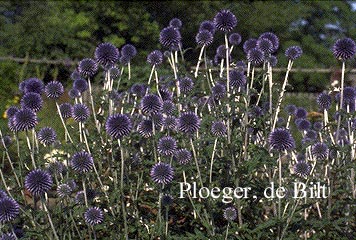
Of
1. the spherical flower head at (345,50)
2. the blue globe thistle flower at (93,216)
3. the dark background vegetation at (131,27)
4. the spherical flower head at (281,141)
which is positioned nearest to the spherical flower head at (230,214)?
the spherical flower head at (281,141)

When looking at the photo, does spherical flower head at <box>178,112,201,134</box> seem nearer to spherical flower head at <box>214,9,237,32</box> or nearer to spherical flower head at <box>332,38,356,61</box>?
spherical flower head at <box>214,9,237,32</box>

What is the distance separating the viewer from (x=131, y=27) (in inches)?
953

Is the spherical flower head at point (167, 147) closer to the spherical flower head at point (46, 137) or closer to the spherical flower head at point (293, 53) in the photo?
the spherical flower head at point (46, 137)

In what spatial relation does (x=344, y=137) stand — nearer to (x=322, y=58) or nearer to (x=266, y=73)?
(x=266, y=73)

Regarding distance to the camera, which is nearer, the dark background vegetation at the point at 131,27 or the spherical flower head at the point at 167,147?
the spherical flower head at the point at 167,147

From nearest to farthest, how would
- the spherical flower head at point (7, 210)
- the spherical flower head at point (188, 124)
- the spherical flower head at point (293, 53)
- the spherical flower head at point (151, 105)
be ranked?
1. the spherical flower head at point (7, 210)
2. the spherical flower head at point (188, 124)
3. the spherical flower head at point (151, 105)
4. the spherical flower head at point (293, 53)

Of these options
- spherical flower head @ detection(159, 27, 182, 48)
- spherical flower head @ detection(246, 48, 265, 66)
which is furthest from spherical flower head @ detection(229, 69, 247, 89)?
spherical flower head @ detection(159, 27, 182, 48)

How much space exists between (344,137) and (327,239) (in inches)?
51.7

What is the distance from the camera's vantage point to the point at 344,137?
4875mm

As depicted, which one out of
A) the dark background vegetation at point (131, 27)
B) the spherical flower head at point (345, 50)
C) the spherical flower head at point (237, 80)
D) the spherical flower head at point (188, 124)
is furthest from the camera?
the dark background vegetation at point (131, 27)

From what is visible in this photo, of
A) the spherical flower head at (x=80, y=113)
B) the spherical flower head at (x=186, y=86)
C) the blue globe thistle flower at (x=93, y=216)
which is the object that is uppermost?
the spherical flower head at (x=186, y=86)

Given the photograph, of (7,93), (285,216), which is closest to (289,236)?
(285,216)

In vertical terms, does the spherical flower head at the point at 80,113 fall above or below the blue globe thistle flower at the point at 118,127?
above

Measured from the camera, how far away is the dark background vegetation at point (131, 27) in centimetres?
1584
